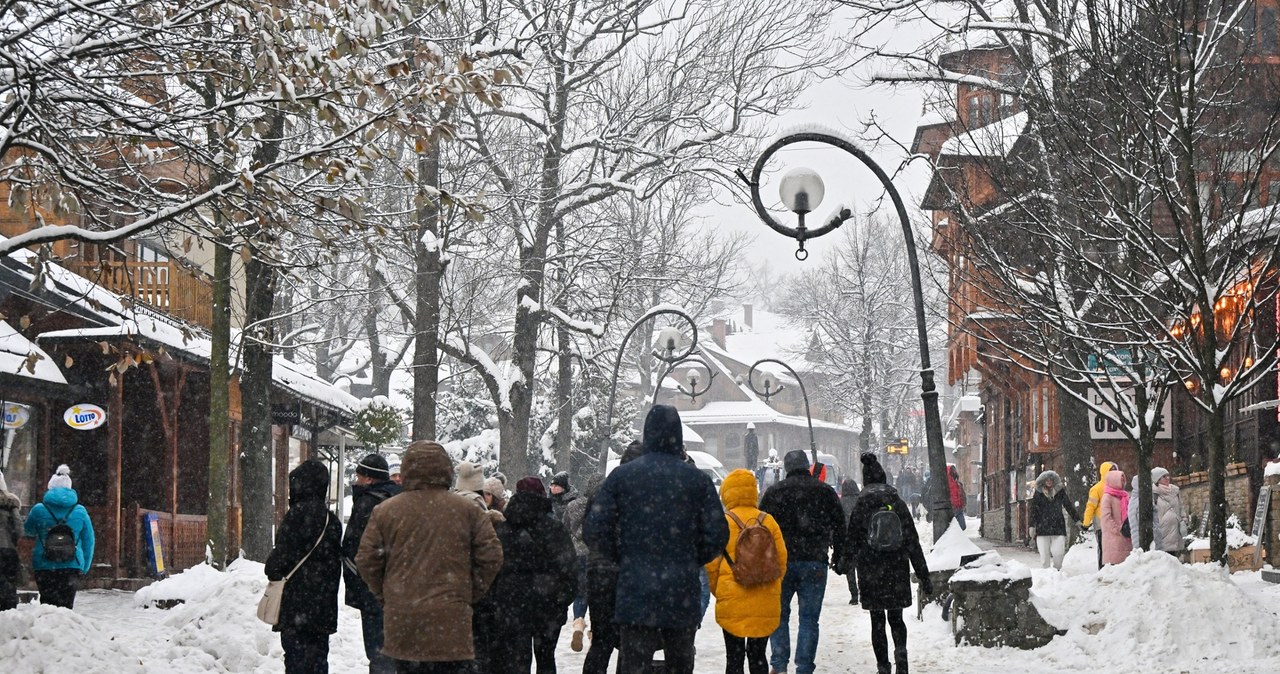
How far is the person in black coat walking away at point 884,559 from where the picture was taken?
35.1ft

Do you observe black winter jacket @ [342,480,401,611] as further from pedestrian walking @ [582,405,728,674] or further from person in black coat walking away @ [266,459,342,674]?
pedestrian walking @ [582,405,728,674]

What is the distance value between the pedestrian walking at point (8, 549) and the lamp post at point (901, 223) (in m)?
7.68

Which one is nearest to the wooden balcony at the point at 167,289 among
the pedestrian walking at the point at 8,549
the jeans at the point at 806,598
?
the pedestrian walking at the point at 8,549

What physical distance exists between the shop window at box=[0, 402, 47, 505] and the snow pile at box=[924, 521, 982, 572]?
12.8 m

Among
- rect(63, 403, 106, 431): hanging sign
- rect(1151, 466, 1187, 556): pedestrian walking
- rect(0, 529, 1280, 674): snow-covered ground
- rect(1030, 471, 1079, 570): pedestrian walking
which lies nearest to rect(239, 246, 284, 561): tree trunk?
rect(0, 529, 1280, 674): snow-covered ground

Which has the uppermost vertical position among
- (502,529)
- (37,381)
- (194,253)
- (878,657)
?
(194,253)

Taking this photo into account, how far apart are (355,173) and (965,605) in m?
7.46

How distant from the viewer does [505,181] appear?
2711cm

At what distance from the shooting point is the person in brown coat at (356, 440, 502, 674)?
7305mm

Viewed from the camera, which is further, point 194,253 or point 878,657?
point 194,253

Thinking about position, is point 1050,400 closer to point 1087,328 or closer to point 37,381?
point 1087,328

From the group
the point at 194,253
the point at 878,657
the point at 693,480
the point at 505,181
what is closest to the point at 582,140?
the point at 505,181

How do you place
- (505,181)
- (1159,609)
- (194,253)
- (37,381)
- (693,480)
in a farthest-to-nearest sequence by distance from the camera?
(194,253)
(505,181)
(37,381)
(1159,609)
(693,480)

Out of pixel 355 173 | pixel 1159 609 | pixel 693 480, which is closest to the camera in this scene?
pixel 693 480
